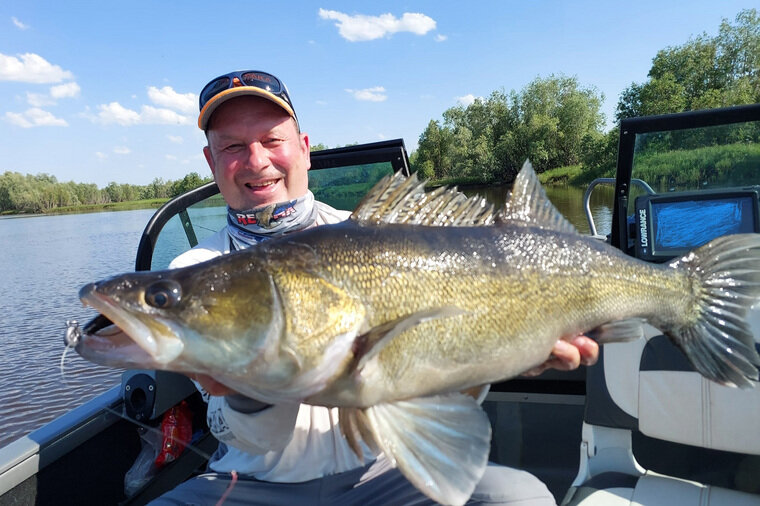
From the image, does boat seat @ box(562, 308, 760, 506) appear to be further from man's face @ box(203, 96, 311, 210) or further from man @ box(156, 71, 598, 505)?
man's face @ box(203, 96, 311, 210)

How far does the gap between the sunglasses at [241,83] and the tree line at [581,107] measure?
31082 mm

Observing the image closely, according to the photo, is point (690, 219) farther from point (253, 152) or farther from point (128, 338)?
point (128, 338)

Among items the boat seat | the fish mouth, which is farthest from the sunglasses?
the boat seat

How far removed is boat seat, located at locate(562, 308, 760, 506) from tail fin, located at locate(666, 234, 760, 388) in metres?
0.70

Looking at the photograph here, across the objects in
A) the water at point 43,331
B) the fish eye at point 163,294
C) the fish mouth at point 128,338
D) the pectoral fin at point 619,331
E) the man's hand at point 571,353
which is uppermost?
the fish eye at point 163,294

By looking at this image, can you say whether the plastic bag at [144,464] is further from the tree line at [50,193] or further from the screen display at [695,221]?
the tree line at [50,193]

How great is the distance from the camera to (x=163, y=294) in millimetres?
1542

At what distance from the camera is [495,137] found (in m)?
55.4

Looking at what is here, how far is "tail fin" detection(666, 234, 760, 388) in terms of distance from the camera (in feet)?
6.72

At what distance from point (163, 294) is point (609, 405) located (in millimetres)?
2598

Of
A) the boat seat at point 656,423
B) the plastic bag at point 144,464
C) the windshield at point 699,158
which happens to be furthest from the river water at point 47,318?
the windshield at point 699,158

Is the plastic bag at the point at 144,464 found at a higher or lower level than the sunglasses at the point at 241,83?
lower

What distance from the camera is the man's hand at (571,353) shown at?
1989 millimetres

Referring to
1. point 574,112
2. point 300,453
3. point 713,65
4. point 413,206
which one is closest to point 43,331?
point 300,453
